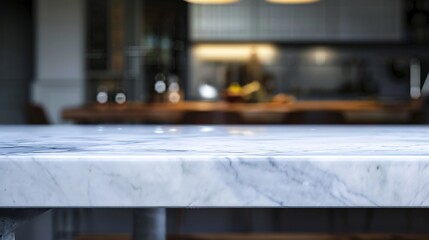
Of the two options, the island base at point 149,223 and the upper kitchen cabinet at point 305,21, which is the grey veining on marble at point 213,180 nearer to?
the island base at point 149,223

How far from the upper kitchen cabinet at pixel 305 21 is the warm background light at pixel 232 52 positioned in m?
0.14

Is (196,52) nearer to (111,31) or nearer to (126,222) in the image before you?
(111,31)

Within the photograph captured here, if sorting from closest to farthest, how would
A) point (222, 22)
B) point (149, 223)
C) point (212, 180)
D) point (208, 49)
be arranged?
point (212, 180)
point (149, 223)
point (222, 22)
point (208, 49)

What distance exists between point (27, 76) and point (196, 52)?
2.27 metres

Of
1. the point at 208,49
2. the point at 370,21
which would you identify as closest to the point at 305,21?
the point at 370,21

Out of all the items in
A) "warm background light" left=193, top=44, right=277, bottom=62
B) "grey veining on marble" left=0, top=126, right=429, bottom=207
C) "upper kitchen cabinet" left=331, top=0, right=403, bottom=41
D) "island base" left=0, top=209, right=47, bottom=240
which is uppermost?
"upper kitchen cabinet" left=331, top=0, right=403, bottom=41

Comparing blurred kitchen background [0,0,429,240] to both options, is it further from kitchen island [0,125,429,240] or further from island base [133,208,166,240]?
kitchen island [0,125,429,240]

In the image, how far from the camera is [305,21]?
28.4ft

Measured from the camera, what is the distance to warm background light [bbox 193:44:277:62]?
8719mm

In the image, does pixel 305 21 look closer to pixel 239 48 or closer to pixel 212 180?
pixel 239 48

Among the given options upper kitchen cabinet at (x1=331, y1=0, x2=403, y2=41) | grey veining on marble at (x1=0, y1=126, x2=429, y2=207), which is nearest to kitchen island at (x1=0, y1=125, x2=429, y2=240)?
grey veining on marble at (x1=0, y1=126, x2=429, y2=207)

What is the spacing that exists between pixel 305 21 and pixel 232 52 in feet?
3.27

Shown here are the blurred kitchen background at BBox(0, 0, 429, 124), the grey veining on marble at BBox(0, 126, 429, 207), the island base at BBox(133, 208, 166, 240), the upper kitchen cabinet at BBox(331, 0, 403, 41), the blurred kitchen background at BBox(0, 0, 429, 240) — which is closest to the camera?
the grey veining on marble at BBox(0, 126, 429, 207)

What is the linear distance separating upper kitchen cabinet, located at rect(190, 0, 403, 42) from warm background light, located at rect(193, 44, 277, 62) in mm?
141
